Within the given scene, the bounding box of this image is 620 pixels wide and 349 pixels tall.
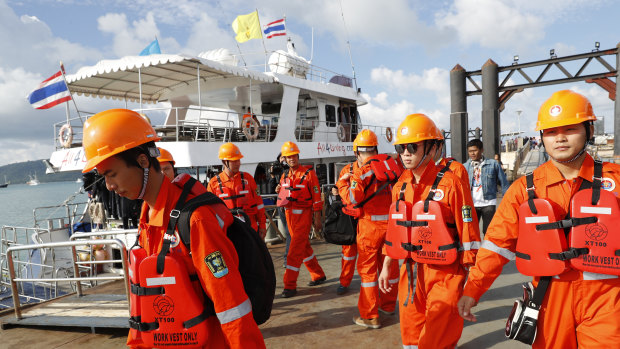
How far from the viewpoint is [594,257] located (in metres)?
1.66

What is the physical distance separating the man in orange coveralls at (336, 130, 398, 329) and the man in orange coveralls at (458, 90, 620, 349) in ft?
6.01

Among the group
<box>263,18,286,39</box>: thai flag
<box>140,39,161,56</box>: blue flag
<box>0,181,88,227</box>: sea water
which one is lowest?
<box>0,181,88,227</box>: sea water

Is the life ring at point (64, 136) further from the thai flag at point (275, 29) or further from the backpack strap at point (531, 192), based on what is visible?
the backpack strap at point (531, 192)

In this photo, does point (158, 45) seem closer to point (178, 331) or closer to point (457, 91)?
point (457, 91)

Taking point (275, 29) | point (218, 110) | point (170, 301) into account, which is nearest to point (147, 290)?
point (170, 301)

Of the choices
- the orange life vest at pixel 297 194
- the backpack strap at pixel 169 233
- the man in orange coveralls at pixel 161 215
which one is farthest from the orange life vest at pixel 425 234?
the orange life vest at pixel 297 194

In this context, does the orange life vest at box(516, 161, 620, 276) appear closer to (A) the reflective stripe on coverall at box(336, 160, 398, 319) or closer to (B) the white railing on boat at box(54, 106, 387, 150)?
(A) the reflective stripe on coverall at box(336, 160, 398, 319)

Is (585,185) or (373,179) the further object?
(373,179)

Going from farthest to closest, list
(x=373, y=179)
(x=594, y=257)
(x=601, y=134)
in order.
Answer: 1. (x=601, y=134)
2. (x=373, y=179)
3. (x=594, y=257)

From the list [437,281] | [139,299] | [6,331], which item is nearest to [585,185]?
[437,281]

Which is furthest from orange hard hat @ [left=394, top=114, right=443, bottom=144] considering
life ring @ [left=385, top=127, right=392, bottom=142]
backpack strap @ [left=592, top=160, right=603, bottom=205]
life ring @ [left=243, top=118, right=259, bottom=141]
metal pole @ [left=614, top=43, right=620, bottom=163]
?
life ring @ [left=385, top=127, right=392, bottom=142]

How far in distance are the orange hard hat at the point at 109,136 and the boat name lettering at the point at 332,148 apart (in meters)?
9.54

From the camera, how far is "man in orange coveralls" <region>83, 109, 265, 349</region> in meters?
1.43

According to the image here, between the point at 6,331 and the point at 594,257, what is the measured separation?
5.50 meters
